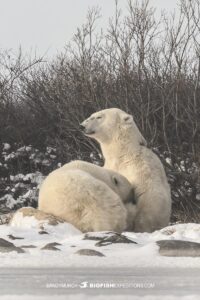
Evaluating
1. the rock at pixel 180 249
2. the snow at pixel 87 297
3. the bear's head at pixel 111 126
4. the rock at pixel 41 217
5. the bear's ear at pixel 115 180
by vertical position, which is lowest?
the snow at pixel 87 297

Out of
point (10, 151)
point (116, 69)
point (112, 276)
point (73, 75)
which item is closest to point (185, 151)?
point (116, 69)

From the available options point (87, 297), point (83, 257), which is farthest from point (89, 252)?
point (87, 297)

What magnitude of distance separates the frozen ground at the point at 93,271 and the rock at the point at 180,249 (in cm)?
7

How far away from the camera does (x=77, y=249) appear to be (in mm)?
5188

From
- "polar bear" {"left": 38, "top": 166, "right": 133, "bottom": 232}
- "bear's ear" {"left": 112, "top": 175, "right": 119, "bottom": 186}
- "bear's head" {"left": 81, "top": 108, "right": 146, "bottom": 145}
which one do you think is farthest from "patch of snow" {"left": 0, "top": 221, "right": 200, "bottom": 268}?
"bear's head" {"left": 81, "top": 108, "right": 146, "bottom": 145}

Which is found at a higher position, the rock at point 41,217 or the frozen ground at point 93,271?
the rock at point 41,217

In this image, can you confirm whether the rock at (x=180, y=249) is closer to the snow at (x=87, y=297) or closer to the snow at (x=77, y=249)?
the snow at (x=77, y=249)

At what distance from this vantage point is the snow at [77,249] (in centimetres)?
458

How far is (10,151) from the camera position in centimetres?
1561

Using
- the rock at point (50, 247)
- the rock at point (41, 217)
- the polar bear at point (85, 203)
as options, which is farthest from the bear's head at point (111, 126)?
the rock at point (50, 247)

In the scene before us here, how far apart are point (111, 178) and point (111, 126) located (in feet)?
3.46

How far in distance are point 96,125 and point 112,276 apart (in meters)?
4.62

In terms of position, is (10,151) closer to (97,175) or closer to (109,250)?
(97,175)

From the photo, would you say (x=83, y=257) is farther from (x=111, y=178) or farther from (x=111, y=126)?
(x=111, y=126)
